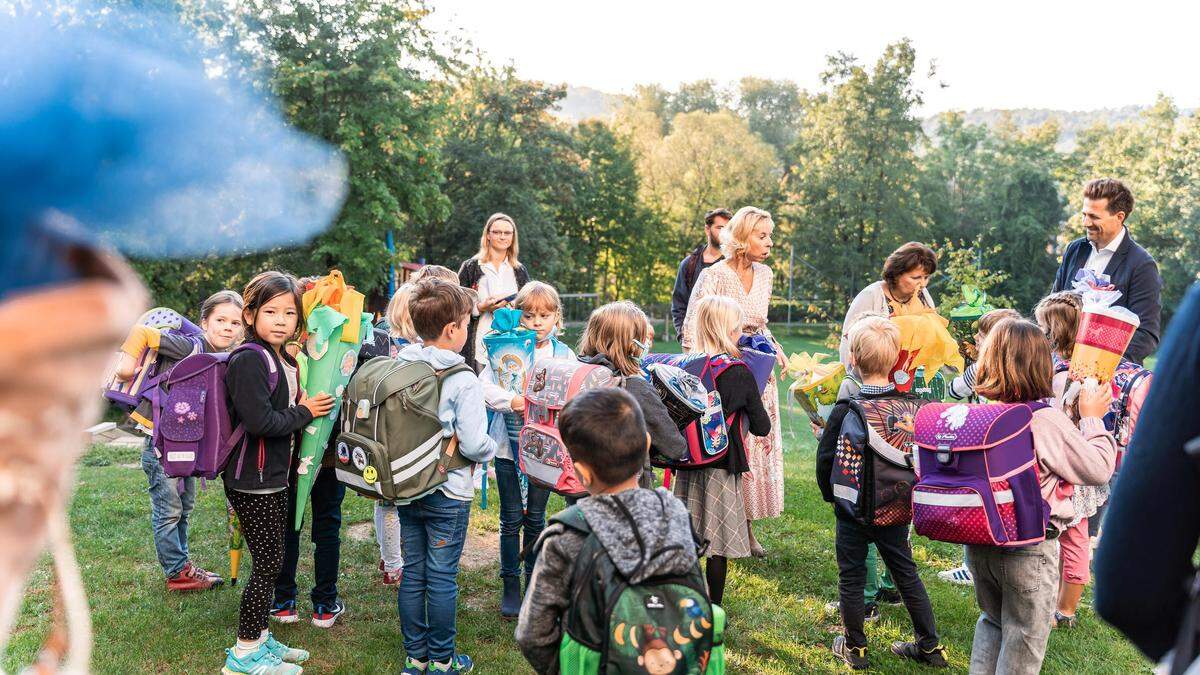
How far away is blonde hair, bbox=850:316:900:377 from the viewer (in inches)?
171

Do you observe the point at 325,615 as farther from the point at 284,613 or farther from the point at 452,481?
the point at 452,481

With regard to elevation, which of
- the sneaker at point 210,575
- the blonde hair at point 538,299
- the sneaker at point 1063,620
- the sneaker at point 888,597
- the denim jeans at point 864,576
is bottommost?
the sneaker at point 888,597

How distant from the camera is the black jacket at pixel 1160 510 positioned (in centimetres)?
137

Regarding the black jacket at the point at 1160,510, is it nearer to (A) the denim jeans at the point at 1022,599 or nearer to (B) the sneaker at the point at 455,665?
(A) the denim jeans at the point at 1022,599

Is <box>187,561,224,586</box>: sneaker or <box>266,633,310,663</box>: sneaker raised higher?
<box>266,633,310,663</box>: sneaker

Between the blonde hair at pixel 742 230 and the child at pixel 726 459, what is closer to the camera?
the child at pixel 726 459

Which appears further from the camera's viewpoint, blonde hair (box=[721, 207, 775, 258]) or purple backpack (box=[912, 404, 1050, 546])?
blonde hair (box=[721, 207, 775, 258])

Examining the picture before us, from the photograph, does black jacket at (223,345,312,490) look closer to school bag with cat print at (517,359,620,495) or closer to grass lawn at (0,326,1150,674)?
grass lawn at (0,326,1150,674)

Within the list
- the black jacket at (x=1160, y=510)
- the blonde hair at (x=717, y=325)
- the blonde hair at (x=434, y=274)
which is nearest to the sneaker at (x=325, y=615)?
the blonde hair at (x=434, y=274)

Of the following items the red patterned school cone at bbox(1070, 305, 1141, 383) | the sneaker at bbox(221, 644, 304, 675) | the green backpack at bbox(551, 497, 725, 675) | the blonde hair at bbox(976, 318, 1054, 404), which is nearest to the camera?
the green backpack at bbox(551, 497, 725, 675)

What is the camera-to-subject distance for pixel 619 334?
4.46 m

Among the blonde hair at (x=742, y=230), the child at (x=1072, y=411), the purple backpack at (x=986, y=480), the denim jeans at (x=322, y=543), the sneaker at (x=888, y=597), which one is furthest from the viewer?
the blonde hair at (x=742, y=230)

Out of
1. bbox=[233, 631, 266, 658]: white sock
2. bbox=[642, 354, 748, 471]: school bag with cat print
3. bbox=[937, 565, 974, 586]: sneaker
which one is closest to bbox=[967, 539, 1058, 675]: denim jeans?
bbox=[642, 354, 748, 471]: school bag with cat print

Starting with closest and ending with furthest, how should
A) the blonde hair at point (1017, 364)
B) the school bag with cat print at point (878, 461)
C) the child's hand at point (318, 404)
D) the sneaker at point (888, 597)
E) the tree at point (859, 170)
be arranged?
the blonde hair at point (1017, 364), the school bag with cat print at point (878, 461), the child's hand at point (318, 404), the sneaker at point (888, 597), the tree at point (859, 170)
